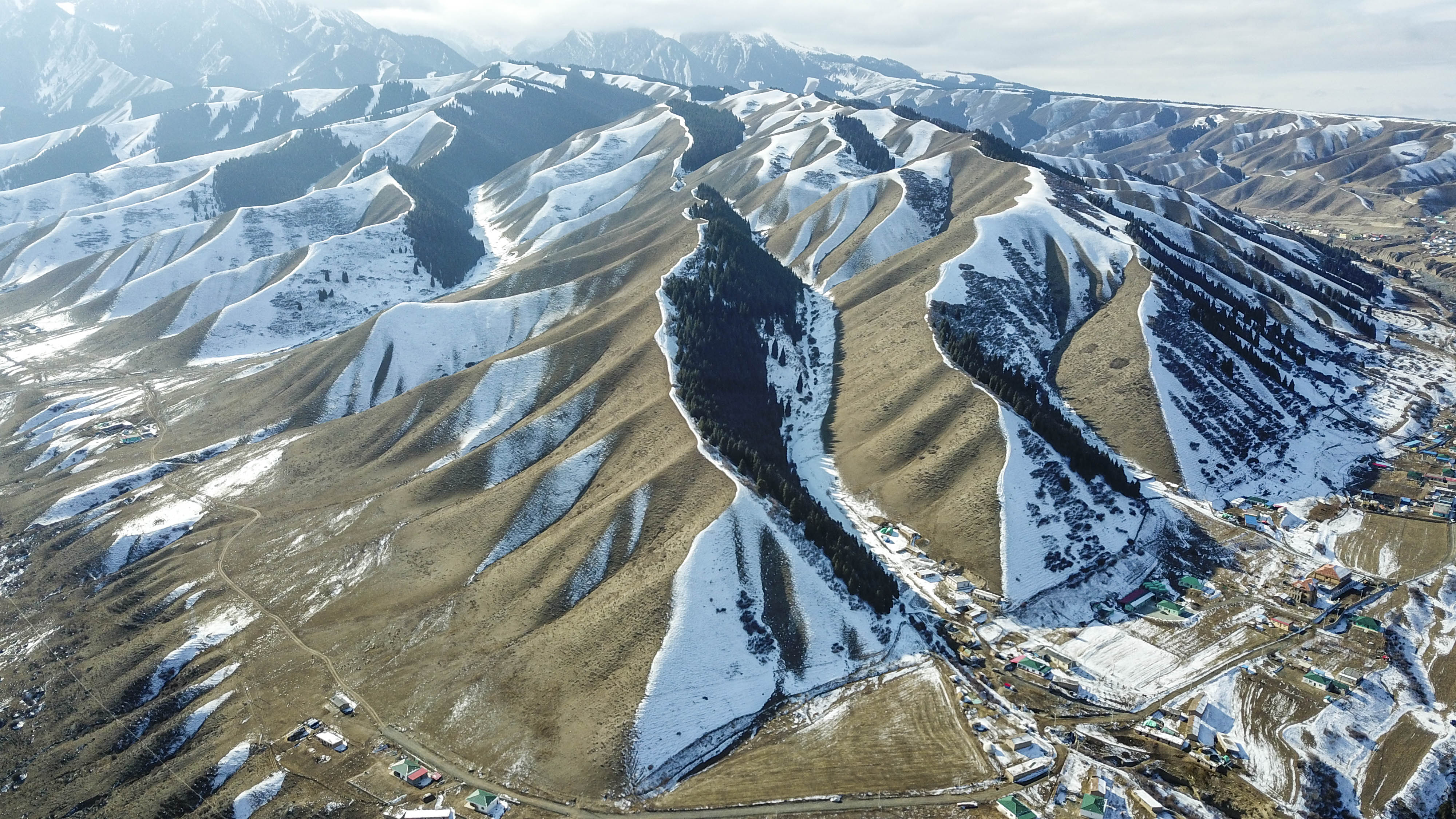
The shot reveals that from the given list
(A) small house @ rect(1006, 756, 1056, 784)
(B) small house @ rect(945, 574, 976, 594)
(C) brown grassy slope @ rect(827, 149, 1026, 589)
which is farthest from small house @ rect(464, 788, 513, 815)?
(C) brown grassy slope @ rect(827, 149, 1026, 589)

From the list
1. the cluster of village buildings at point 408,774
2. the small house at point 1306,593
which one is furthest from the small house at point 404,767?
the small house at point 1306,593

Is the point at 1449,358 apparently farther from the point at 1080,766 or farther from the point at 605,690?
the point at 605,690

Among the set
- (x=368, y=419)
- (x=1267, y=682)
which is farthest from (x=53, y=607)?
(x=1267, y=682)

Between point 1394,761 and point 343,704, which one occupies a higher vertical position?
point 343,704

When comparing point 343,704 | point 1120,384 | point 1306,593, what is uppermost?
point 1120,384

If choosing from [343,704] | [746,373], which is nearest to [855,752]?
[343,704]

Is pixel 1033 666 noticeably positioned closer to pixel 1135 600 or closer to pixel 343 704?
pixel 1135 600

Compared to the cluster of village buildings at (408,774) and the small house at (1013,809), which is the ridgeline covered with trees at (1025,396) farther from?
the cluster of village buildings at (408,774)
